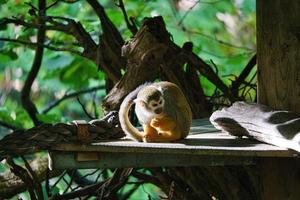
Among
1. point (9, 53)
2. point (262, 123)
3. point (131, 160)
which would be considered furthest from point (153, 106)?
point (9, 53)

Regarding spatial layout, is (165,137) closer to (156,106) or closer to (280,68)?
(156,106)

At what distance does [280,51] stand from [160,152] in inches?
17.1

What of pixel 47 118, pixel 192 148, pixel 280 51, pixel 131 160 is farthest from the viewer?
pixel 47 118

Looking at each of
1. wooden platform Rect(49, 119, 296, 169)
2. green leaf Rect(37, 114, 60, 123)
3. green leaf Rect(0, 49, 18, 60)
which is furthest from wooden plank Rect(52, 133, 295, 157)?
green leaf Rect(0, 49, 18, 60)

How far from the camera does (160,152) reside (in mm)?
1500

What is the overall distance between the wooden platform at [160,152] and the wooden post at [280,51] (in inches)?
5.9

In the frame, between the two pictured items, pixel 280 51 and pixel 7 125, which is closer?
pixel 280 51

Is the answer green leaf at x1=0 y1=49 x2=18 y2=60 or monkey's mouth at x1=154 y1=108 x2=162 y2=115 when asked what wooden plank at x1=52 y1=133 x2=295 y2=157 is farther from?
green leaf at x1=0 y1=49 x2=18 y2=60

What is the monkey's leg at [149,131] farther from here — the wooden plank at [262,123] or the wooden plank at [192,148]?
the wooden plank at [262,123]

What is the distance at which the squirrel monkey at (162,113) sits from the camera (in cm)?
163

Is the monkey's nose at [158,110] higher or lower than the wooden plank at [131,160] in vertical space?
higher

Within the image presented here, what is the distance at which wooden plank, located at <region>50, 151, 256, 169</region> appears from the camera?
1563 mm

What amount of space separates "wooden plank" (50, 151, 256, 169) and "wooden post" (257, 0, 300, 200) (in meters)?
0.12

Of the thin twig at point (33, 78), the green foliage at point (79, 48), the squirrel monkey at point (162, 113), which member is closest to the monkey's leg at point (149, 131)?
the squirrel monkey at point (162, 113)
